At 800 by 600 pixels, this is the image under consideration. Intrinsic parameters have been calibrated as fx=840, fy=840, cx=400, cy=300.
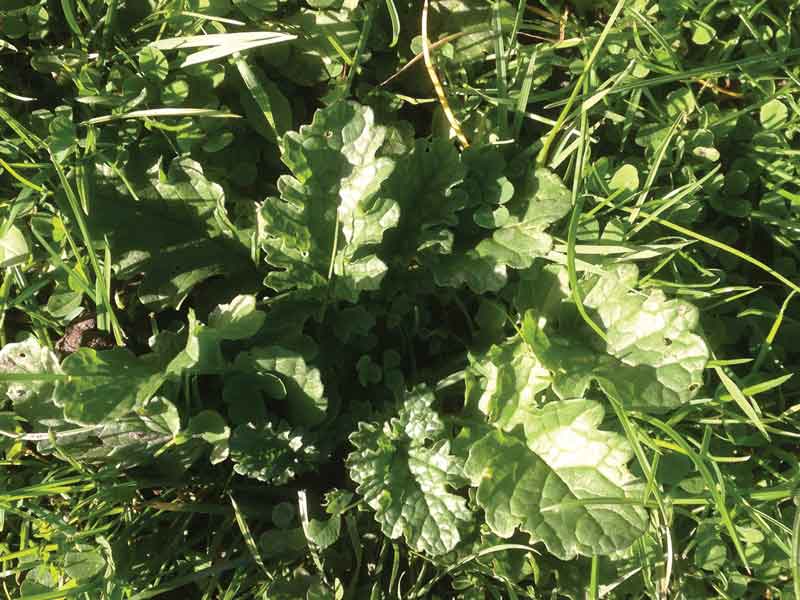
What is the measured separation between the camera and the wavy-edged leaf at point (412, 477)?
7.66 ft

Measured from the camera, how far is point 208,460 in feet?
8.41

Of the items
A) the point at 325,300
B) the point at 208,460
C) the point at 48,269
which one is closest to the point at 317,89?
the point at 325,300

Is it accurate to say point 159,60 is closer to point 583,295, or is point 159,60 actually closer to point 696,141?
point 583,295

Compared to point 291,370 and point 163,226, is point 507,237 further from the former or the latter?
point 163,226

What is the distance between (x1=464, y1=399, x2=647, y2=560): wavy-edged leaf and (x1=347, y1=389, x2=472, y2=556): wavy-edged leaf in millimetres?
107

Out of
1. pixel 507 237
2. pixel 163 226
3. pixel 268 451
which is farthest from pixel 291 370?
pixel 507 237

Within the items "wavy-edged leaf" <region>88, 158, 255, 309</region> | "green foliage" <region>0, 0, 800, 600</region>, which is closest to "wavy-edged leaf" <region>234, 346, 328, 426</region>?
"green foliage" <region>0, 0, 800, 600</region>

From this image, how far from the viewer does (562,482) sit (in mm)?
2295

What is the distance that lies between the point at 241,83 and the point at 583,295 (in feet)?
3.98

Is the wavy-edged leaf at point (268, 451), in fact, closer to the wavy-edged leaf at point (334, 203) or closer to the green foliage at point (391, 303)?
the green foliage at point (391, 303)

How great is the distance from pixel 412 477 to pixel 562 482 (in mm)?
426

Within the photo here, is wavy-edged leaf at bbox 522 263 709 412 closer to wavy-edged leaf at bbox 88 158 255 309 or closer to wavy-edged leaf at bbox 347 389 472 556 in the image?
wavy-edged leaf at bbox 347 389 472 556

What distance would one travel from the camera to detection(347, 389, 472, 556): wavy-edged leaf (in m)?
2.33

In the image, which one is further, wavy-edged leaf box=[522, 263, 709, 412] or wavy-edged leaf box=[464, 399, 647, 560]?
wavy-edged leaf box=[522, 263, 709, 412]
